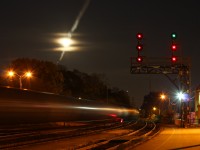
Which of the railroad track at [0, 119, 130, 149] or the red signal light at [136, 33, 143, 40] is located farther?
the red signal light at [136, 33, 143, 40]

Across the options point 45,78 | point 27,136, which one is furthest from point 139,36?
point 45,78

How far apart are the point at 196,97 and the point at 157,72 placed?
13.3 meters

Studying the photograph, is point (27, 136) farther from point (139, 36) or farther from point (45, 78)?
point (45, 78)

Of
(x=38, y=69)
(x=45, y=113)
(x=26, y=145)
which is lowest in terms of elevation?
(x=26, y=145)

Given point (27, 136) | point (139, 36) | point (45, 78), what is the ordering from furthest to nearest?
point (45, 78)
point (139, 36)
point (27, 136)

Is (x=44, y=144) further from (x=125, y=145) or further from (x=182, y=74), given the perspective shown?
(x=182, y=74)

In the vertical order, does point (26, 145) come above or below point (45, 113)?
below

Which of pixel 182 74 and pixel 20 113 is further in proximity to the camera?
pixel 182 74

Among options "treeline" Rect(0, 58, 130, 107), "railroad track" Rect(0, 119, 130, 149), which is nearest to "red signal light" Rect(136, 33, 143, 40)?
"railroad track" Rect(0, 119, 130, 149)

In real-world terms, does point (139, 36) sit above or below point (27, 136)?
above

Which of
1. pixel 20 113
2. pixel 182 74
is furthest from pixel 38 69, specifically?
pixel 20 113

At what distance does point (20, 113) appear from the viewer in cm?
1981

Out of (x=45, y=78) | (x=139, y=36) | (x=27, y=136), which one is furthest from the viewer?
(x=45, y=78)

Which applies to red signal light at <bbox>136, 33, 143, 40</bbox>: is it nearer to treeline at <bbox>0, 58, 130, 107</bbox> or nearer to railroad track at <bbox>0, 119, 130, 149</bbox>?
railroad track at <bbox>0, 119, 130, 149</bbox>
